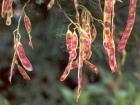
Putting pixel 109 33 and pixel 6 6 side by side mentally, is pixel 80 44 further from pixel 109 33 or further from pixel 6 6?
pixel 6 6

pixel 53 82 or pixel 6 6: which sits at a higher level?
pixel 6 6

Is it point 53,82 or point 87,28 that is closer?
point 87,28

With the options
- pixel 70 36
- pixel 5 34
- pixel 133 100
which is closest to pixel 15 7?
pixel 70 36

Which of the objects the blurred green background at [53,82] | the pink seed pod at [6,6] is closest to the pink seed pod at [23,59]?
the pink seed pod at [6,6]

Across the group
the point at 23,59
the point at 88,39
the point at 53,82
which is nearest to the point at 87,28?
the point at 88,39

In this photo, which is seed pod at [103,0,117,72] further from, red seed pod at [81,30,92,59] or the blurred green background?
the blurred green background

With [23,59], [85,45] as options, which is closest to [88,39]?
[85,45]

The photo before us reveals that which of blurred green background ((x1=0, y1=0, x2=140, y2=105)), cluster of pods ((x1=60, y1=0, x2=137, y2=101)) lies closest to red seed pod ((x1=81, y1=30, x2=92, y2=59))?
cluster of pods ((x1=60, y1=0, x2=137, y2=101))

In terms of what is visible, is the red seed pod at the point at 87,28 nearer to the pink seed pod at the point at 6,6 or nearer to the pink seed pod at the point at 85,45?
the pink seed pod at the point at 85,45

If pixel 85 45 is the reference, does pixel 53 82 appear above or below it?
below

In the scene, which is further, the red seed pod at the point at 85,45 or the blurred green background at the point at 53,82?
the blurred green background at the point at 53,82

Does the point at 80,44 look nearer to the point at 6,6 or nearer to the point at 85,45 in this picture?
the point at 85,45
